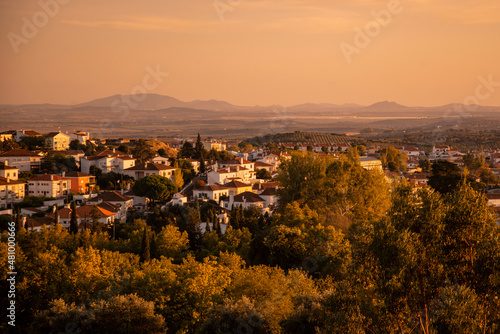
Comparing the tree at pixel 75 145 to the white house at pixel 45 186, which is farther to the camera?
the tree at pixel 75 145

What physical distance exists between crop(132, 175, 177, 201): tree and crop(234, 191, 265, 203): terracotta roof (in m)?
4.49

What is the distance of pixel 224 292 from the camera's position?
695 inches

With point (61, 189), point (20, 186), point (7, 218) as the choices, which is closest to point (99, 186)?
point (61, 189)

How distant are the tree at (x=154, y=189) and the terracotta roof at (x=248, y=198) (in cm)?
449

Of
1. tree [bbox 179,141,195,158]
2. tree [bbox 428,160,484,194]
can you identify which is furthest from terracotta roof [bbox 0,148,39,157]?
tree [bbox 428,160,484,194]

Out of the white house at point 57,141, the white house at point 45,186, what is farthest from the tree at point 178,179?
the white house at point 57,141

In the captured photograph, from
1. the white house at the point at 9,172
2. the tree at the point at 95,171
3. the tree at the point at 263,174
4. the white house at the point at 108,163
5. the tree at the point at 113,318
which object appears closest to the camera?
the tree at the point at 113,318

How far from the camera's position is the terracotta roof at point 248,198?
130 ft

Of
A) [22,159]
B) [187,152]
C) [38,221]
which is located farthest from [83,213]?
[187,152]

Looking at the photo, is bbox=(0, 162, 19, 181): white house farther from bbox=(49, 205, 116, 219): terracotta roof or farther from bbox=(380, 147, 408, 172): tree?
bbox=(380, 147, 408, 172): tree

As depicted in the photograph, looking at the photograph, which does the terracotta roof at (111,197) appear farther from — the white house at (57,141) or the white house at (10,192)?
the white house at (57,141)

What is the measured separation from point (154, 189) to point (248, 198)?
20.7ft

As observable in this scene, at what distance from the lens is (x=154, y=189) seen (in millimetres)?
39562

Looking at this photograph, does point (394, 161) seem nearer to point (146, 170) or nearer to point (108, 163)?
point (146, 170)
